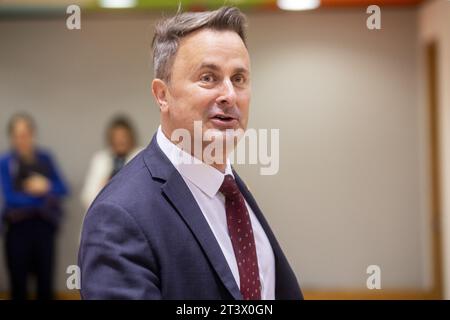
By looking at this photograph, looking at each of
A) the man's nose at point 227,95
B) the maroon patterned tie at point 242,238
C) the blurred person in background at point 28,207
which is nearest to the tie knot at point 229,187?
the maroon patterned tie at point 242,238

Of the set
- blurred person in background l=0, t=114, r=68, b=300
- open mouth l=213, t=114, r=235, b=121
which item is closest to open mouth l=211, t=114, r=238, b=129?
open mouth l=213, t=114, r=235, b=121

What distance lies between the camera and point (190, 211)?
0.74 metres

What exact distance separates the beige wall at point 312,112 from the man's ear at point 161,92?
240 millimetres

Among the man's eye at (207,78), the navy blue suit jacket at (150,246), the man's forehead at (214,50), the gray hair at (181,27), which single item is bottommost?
the navy blue suit jacket at (150,246)

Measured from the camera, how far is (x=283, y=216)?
1098 millimetres

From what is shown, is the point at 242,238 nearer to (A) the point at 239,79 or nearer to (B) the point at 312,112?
(A) the point at 239,79

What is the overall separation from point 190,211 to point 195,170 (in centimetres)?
6

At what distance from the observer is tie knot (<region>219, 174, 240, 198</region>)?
0.79 metres

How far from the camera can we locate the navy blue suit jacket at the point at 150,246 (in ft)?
2.21

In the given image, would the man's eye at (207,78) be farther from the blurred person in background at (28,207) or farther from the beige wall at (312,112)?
the blurred person in background at (28,207)

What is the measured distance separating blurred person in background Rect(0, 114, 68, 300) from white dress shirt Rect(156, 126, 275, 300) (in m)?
2.21

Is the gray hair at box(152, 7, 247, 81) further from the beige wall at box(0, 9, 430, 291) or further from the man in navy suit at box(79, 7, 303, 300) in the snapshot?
the beige wall at box(0, 9, 430, 291)

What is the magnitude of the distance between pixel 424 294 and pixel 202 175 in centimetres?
298
